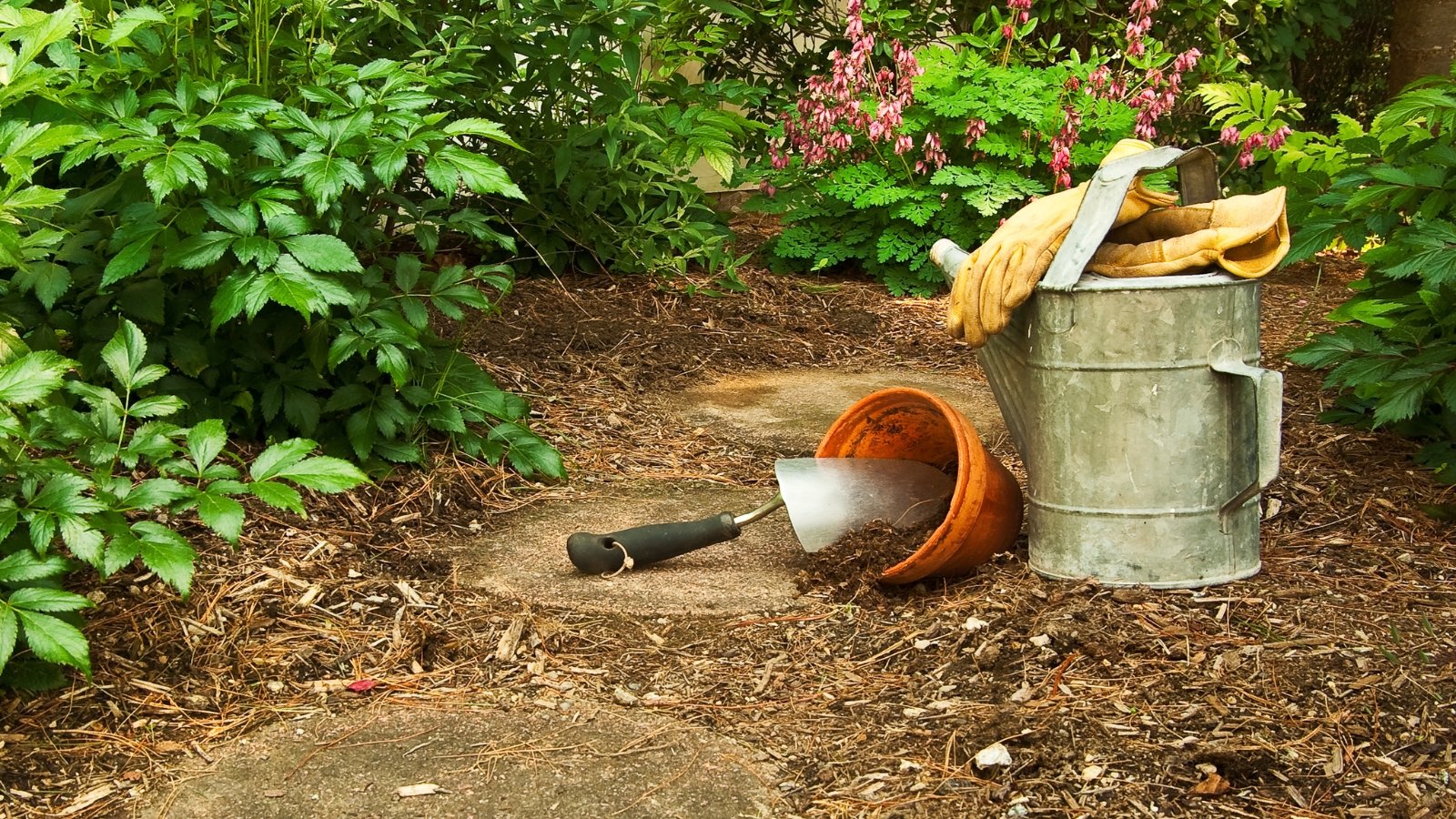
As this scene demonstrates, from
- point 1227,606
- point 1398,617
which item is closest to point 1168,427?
point 1227,606

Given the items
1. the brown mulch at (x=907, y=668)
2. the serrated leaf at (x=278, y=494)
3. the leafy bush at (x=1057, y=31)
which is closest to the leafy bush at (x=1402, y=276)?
the brown mulch at (x=907, y=668)

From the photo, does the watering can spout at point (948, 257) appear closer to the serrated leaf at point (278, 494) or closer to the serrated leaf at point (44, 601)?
the serrated leaf at point (278, 494)

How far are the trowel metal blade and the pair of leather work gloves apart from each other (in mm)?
437

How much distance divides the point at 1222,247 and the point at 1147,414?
1.19 feet

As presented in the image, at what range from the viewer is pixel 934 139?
19.7 ft

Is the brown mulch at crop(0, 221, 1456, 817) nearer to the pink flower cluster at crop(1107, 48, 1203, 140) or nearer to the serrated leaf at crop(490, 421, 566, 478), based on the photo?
the serrated leaf at crop(490, 421, 566, 478)

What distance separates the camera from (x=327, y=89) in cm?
293

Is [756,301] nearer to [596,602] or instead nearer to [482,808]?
[596,602]

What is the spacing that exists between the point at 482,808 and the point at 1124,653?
1207mm

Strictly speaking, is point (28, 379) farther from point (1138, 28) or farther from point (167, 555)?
point (1138, 28)

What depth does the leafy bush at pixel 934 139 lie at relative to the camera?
19.7 feet

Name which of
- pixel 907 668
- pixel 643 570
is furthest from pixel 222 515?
pixel 907 668

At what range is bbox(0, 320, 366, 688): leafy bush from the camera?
6.87 feet

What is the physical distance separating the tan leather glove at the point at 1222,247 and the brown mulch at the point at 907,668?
0.66 metres
